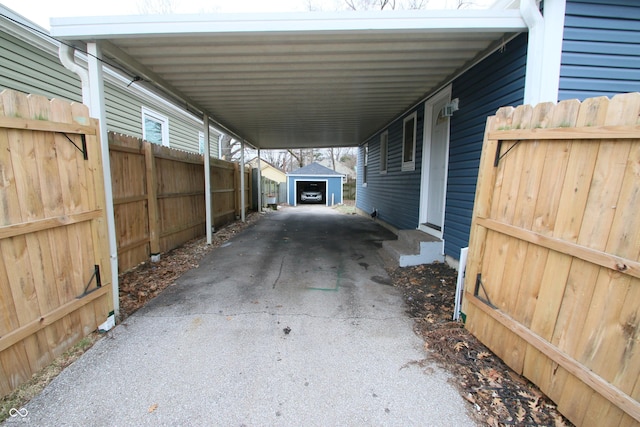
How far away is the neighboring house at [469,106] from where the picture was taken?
2939 mm

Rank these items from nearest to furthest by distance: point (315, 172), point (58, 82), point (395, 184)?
1. point (58, 82)
2. point (395, 184)
3. point (315, 172)

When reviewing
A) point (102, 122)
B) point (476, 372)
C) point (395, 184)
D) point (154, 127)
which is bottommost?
point (476, 372)

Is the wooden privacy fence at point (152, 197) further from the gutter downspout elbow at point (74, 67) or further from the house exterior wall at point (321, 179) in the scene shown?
the house exterior wall at point (321, 179)

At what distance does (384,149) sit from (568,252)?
7.26 metres

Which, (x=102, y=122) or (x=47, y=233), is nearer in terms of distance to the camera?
(x=47, y=233)

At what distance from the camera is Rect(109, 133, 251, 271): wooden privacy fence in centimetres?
399

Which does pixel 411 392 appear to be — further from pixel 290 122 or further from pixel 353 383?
pixel 290 122

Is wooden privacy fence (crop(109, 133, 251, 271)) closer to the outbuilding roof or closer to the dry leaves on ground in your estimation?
the dry leaves on ground

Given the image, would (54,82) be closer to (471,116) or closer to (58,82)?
(58,82)

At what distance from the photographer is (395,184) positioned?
7559 mm

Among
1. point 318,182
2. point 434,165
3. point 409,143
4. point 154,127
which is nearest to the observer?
point 434,165

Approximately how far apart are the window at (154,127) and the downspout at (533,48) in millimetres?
9000

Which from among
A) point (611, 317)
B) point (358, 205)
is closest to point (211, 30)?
point (611, 317)
